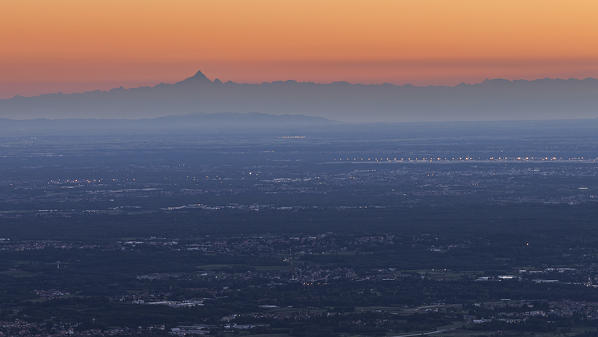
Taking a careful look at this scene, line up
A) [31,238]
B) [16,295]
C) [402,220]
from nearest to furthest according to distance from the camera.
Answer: [16,295]
[31,238]
[402,220]

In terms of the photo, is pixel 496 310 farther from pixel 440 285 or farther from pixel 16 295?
pixel 16 295

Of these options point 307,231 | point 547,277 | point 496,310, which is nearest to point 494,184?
point 307,231

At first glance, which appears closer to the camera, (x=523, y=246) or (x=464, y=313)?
(x=464, y=313)

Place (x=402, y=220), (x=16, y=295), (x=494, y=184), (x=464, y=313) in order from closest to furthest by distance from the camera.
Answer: (x=464, y=313), (x=16, y=295), (x=402, y=220), (x=494, y=184)

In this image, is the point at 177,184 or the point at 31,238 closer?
the point at 31,238

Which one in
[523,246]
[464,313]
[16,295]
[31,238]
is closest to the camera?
[464,313]

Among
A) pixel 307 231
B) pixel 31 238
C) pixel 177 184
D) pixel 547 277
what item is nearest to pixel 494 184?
pixel 177 184

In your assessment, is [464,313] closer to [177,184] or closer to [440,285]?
[440,285]

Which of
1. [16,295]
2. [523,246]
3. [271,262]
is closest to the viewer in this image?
[16,295]

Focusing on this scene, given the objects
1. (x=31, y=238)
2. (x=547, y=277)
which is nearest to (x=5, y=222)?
(x=31, y=238)
